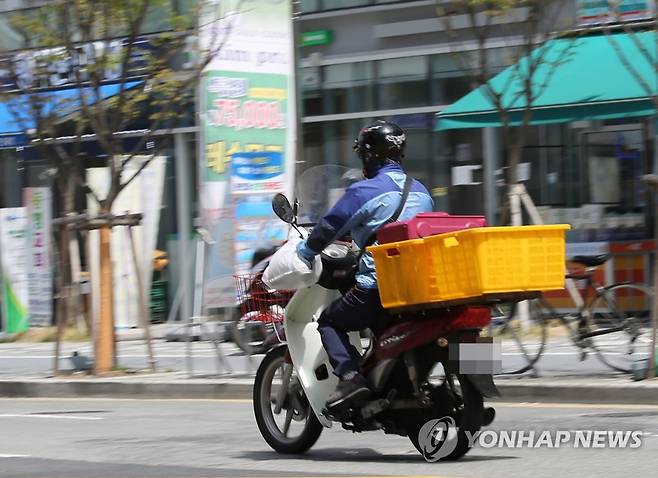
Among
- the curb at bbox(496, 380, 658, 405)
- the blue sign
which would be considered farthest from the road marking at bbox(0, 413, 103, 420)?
the blue sign

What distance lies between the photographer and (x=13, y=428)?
990 centimetres

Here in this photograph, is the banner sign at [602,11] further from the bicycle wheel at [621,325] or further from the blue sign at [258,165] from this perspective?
the bicycle wheel at [621,325]

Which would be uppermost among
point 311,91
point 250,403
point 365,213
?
point 311,91

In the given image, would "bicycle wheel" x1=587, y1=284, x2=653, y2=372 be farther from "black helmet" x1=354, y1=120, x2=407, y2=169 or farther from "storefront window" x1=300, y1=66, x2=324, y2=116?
"storefront window" x1=300, y1=66, x2=324, y2=116

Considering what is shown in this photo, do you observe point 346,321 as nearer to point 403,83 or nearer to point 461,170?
point 461,170

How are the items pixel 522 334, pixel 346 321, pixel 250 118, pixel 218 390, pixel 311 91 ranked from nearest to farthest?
pixel 346 321 → pixel 218 390 → pixel 522 334 → pixel 250 118 → pixel 311 91

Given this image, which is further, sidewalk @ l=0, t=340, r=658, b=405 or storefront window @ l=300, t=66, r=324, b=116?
storefront window @ l=300, t=66, r=324, b=116

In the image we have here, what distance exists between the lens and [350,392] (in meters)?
6.92

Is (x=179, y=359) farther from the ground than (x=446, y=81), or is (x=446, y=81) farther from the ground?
(x=446, y=81)

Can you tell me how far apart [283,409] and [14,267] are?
546 inches

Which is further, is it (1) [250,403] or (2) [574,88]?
(2) [574,88]

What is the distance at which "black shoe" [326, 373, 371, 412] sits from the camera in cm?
691

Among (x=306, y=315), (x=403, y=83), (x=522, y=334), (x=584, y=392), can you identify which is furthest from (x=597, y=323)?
(x=403, y=83)

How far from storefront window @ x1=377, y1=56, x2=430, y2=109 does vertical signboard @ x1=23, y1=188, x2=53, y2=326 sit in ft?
17.9
